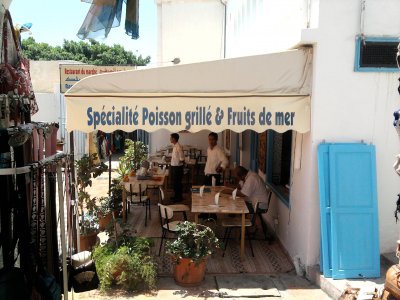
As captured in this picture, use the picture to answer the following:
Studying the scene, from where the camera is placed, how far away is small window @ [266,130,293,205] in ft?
24.7

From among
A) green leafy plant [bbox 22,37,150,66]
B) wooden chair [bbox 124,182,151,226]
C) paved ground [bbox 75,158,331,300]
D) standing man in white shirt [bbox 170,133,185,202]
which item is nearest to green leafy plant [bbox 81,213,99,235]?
wooden chair [bbox 124,182,151,226]

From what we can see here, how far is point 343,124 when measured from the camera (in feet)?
18.4

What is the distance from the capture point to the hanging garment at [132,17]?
14.1 feet

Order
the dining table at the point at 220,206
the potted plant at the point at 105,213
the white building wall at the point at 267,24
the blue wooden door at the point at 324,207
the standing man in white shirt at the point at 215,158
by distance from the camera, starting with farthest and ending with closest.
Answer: the standing man in white shirt at the point at 215,158 < the potted plant at the point at 105,213 < the dining table at the point at 220,206 < the white building wall at the point at 267,24 < the blue wooden door at the point at 324,207

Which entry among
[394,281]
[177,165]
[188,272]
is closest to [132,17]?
[188,272]

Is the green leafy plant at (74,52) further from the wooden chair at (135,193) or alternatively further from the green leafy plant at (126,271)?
the green leafy plant at (126,271)

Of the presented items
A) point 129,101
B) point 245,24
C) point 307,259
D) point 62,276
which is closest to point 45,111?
point 245,24

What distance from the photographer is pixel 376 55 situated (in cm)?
547

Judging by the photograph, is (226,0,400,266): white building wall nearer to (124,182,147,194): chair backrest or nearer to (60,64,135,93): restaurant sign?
(124,182,147,194): chair backrest

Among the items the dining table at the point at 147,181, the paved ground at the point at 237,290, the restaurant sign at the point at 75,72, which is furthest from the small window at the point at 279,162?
the restaurant sign at the point at 75,72

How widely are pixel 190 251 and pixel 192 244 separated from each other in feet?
0.35

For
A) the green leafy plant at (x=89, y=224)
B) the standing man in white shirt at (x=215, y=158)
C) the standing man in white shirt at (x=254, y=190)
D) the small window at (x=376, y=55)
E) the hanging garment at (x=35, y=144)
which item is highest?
the small window at (x=376, y=55)

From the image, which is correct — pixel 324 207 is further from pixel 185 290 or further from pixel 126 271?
pixel 126 271

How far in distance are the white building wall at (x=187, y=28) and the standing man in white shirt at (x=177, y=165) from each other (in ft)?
20.4
